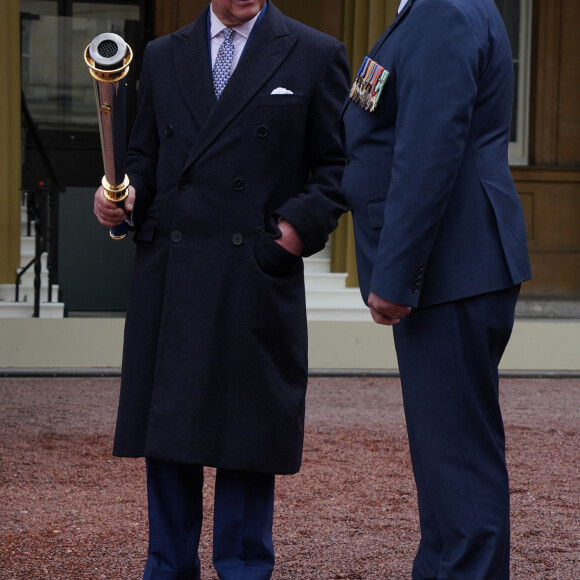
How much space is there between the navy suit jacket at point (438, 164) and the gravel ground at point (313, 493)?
A: 1.34 metres

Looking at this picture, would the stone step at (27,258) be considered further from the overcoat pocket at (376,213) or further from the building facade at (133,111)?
the overcoat pocket at (376,213)

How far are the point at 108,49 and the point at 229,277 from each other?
2.21 ft

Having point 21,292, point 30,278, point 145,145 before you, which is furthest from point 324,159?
point 30,278

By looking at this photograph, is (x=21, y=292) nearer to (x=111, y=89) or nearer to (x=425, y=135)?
(x=111, y=89)

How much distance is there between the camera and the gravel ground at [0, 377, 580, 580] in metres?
3.68

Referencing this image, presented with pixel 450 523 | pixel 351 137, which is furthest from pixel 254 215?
pixel 450 523

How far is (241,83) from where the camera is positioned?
2979 mm

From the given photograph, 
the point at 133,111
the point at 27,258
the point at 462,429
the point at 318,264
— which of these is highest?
the point at 462,429

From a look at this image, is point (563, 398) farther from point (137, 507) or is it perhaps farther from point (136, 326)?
point (136, 326)

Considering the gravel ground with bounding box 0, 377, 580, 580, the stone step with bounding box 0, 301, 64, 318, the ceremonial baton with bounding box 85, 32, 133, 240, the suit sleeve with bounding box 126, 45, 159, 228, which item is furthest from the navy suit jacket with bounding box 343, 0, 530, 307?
the stone step with bounding box 0, 301, 64, 318

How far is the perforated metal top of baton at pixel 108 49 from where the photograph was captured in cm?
254

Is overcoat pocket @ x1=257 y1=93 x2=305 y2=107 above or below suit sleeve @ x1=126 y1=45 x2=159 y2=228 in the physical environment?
above

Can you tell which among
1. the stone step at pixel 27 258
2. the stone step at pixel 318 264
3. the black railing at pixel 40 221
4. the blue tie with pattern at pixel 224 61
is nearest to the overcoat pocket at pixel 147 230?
the blue tie with pattern at pixel 224 61

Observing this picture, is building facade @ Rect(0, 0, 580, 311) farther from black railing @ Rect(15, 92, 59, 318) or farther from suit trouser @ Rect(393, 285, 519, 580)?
suit trouser @ Rect(393, 285, 519, 580)
